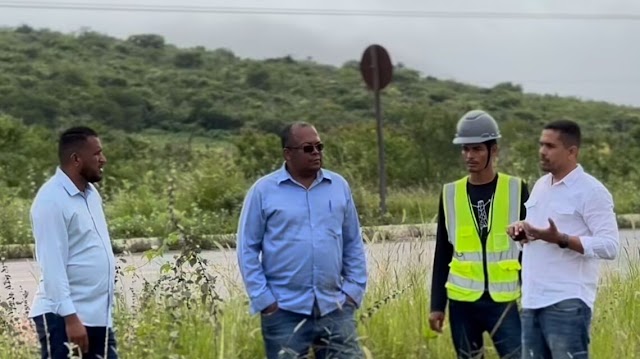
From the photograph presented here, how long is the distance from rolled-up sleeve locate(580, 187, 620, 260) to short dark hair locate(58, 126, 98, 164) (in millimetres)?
2411

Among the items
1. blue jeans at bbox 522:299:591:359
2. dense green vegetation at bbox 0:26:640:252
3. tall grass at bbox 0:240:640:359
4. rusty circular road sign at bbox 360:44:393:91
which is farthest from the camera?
dense green vegetation at bbox 0:26:640:252

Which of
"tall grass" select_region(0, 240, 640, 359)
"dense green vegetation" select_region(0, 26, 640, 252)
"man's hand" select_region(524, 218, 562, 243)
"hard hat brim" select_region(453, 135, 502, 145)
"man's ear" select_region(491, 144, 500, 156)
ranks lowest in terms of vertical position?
"dense green vegetation" select_region(0, 26, 640, 252)

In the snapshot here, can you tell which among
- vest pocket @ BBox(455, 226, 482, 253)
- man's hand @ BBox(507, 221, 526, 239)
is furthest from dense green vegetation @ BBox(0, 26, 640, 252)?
man's hand @ BBox(507, 221, 526, 239)

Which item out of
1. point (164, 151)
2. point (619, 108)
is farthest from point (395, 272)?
point (619, 108)

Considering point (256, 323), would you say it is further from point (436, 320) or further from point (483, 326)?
point (483, 326)

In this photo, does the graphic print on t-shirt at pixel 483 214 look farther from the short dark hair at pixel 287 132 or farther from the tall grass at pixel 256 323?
the short dark hair at pixel 287 132

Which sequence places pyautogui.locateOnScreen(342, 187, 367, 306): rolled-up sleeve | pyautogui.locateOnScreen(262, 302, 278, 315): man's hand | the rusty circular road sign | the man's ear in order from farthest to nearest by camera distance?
the rusty circular road sign → the man's ear → pyautogui.locateOnScreen(342, 187, 367, 306): rolled-up sleeve → pyautogui.locateOnScreen(262, 302, 278, 315): man's hand

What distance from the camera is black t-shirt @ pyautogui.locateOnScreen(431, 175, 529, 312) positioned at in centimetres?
548

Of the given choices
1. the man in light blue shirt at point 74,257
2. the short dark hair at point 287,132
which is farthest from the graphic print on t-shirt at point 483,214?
the man in light blue shirt at point 74,257

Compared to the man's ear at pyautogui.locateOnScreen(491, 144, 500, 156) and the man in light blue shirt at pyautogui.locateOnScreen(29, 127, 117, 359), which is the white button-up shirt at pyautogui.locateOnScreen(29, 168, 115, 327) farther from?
the man's ear at pyautogui.locateOnScreen(491, 144, 500, 156)

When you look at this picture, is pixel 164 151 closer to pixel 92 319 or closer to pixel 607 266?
pixel 607 266

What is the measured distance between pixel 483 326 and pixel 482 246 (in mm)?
425

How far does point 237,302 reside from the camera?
649cm

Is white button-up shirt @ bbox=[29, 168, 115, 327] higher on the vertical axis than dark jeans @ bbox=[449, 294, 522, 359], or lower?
higher
